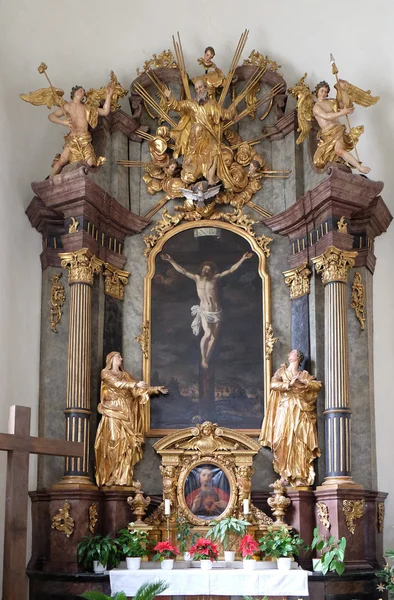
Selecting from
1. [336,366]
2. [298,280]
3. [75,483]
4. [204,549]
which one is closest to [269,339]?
[298,280]

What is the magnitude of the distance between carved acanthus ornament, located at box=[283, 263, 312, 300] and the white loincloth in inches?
46.7

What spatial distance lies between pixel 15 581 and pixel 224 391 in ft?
18.2

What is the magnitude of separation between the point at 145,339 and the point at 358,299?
335 cm

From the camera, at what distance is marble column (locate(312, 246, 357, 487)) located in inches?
547

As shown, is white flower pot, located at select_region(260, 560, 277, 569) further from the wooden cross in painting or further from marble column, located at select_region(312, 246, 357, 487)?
the wooden cross in painting

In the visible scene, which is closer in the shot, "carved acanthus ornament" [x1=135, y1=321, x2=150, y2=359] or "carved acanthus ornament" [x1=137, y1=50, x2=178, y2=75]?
"carved acanthus ornament" [x1=135, y1=321, x2=150, y2=359]

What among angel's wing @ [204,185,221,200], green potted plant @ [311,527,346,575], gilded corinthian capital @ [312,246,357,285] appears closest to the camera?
green potted plant @ [311,527,346,575]

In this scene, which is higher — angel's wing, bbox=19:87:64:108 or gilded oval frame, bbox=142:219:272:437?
angel's wing, bbox=19:87:64:108

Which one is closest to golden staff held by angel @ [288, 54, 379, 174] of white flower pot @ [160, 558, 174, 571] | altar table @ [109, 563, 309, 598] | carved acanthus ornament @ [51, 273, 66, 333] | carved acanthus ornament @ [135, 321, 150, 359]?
carved acanthus ornament @ [135, 321, 150, 359]

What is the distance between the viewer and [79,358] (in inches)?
563

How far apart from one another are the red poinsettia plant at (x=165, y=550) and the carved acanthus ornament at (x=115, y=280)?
3.97 meters

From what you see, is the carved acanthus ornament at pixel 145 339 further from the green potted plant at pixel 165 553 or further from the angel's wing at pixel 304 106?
the angel's wing at pixel 304 106

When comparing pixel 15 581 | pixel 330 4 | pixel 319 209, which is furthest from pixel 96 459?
pixel 330 4

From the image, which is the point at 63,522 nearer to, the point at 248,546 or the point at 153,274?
the point at 248,546
